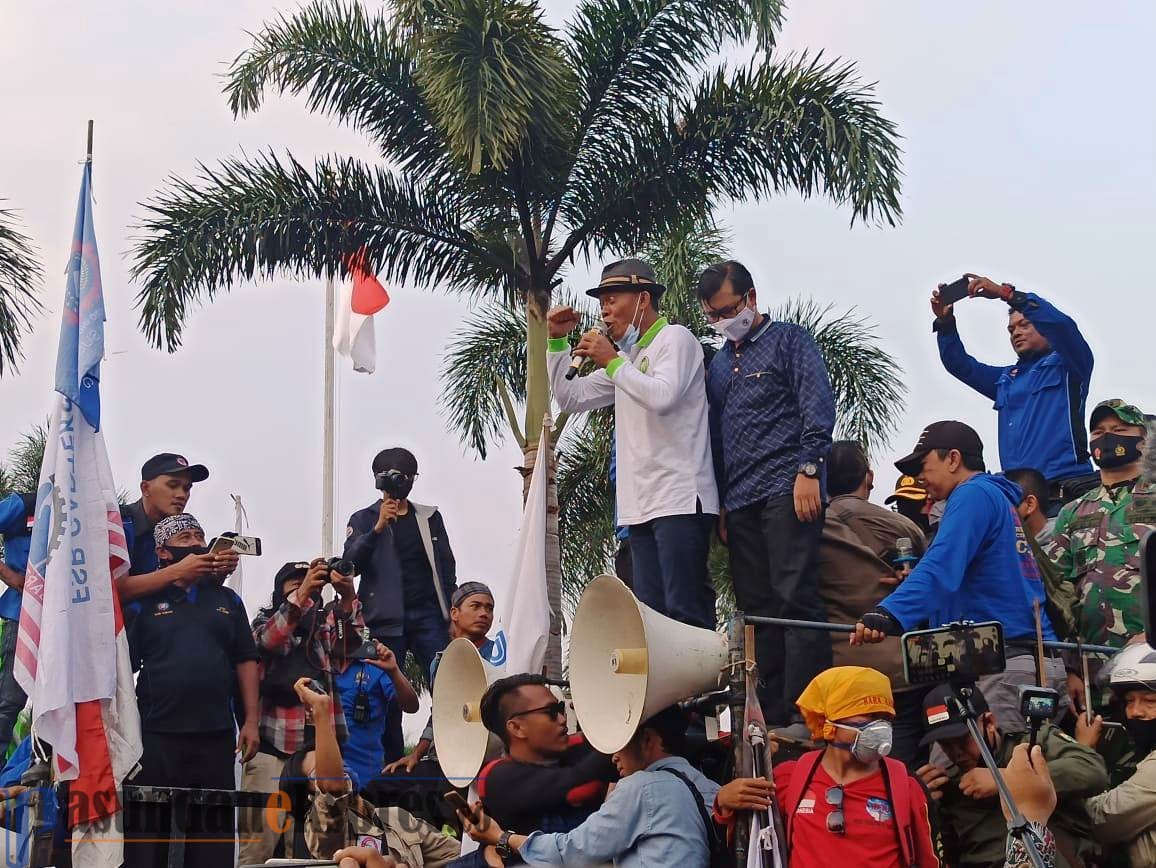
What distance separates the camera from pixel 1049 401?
7625 mm

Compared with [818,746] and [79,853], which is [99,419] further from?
[818,746]

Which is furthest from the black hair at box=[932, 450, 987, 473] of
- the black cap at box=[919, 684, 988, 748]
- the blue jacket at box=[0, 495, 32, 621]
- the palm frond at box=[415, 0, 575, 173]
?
the palm frond at box=[415, 0, 575, 173]

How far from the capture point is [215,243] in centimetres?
1153

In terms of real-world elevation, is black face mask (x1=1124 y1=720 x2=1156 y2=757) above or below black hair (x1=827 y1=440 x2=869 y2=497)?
below

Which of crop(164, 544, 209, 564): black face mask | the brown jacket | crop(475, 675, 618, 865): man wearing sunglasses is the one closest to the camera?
crop(475, 675, 618, 865): man wearing sunglasses

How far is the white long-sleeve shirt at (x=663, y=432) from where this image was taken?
21.2 feet

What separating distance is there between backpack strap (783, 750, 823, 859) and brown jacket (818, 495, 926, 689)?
122 cm

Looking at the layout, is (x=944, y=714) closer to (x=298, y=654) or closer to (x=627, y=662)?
(x=627, y=662)

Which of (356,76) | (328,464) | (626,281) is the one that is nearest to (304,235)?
(356,76)

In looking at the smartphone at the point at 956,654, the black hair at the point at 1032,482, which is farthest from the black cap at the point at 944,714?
the black hair at the point at 1032,482

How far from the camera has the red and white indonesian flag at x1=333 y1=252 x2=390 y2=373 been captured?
630 inches

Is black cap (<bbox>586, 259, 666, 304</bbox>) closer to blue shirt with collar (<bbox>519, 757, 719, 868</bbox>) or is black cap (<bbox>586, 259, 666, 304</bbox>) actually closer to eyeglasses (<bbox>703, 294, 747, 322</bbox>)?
eyeglasses (<bbox>703, 294, 747, 322</bbox>)

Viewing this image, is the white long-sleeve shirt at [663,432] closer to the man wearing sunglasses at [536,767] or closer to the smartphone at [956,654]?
the man wearing sunglasses at [536,767]

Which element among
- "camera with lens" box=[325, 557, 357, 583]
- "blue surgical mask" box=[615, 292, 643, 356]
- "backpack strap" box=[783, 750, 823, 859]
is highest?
"blue surgical mask" box=[615, 292, 643, 356]
